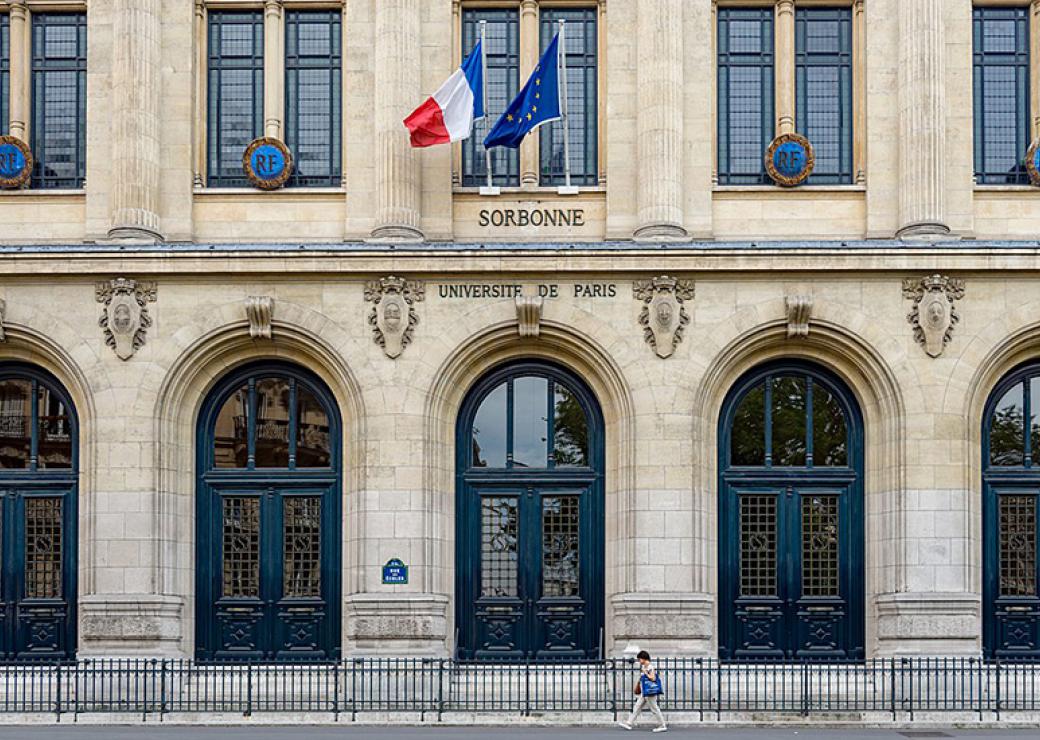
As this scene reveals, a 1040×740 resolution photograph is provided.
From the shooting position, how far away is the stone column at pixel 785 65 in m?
32.4

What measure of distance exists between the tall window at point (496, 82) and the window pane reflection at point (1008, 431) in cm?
1125

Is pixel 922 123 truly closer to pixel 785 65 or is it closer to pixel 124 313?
pixel 785 65

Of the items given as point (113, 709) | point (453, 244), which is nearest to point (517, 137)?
point (453, 244)

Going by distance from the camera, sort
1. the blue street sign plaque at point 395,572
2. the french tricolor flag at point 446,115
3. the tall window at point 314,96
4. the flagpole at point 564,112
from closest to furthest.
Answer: the blue street sign plaque at point 395,572 → the french tricolor flag at point 446,115 → the flagpole at point 564,112 → the tall window at point 314,96

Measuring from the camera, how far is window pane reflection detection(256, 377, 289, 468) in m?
32.2

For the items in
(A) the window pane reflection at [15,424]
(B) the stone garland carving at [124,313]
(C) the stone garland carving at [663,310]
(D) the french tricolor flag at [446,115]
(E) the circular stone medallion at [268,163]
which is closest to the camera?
(D) the french tricolor flag at [446,115]

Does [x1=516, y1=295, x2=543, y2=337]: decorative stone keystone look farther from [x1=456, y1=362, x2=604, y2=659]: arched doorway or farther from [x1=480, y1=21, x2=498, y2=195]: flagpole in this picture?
[x1=480, y1=21, x2=498, y2=195]: flagpole

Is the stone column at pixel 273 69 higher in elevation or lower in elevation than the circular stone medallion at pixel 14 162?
higher

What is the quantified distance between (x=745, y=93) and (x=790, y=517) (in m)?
8.99

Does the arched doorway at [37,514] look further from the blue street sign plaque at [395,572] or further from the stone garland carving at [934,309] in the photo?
the stone garland carving at [934,309]

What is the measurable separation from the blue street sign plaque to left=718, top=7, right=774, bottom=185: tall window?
10.4m

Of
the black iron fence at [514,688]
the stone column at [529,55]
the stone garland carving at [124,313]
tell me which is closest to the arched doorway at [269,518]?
the black iron fence at [514,688]

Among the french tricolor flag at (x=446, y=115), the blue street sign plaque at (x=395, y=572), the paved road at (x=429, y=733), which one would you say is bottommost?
the paved road at (x=429, y=733)

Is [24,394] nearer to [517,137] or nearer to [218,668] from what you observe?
[218,668]
